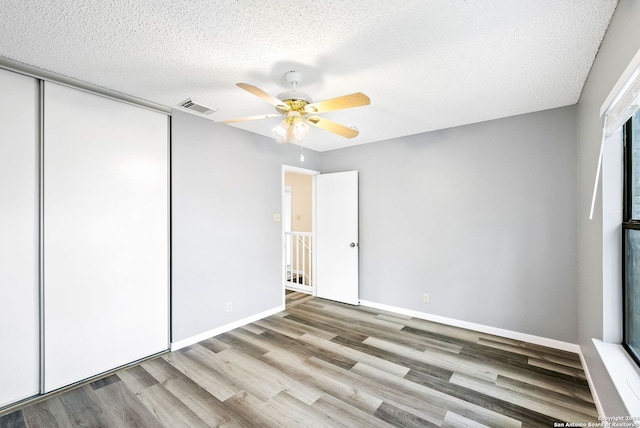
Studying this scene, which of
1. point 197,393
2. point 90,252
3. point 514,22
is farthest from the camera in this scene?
point 90,252

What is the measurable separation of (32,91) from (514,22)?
335cm

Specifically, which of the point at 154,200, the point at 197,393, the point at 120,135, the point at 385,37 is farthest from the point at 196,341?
the point at 385,37

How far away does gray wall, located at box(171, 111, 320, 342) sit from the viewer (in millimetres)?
2941

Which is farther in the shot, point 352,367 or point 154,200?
point 154,200

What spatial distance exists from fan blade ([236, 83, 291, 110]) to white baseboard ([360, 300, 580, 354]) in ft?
10.3

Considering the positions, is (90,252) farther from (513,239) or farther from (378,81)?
(513,239)

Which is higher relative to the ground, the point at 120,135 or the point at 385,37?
the point at 385,37

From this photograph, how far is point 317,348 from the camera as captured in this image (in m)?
2.90

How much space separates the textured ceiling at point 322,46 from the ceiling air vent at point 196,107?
0.32 feet

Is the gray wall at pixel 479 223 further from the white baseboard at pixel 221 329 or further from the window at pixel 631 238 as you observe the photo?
the white baseboard at pixel 221 329

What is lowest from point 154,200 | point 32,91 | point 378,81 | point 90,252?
point 90,252

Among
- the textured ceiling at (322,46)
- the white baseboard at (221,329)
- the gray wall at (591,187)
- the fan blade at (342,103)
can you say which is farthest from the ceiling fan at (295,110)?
the white baseboard at (221,329)

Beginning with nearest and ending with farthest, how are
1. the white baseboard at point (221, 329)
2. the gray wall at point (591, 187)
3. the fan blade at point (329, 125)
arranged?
1. the gray wall at point (591, 187)
2. the fan blade at point (329, 125)
3. the white baseboard at point (221, 329)

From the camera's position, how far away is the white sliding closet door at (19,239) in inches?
77.8
